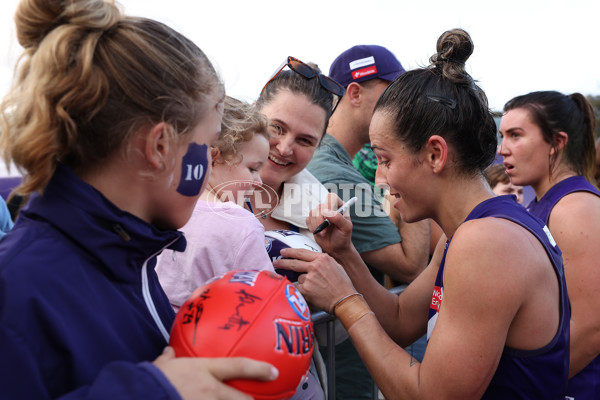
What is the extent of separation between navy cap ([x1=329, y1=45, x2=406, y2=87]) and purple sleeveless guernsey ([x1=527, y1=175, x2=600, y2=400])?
1510mm

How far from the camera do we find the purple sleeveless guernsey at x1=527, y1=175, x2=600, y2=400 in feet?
9.09

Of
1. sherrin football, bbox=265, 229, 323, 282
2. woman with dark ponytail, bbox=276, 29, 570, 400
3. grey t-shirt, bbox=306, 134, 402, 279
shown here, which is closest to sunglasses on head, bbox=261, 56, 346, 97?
grey t-shirt, bbox=306, 134, 402, 279

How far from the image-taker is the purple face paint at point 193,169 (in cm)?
Result: 144

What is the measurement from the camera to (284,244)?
2.52 m

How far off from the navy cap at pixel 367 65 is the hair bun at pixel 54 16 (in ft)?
9.71

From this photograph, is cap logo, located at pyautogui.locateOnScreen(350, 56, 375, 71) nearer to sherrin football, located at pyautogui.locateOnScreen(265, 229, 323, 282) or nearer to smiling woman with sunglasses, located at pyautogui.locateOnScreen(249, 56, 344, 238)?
smiling woman with sunglasses, located at pyautogui.locateOnScreen(249, 56, 344, 238)

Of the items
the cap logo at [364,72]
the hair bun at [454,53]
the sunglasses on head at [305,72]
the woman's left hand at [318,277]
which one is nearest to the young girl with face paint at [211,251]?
the woman's left hand at [318,277]

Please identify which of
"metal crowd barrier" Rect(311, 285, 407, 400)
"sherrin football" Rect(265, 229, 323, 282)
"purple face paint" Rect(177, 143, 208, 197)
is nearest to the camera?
"purple face paint" Rect(177, 143, 208, 197)

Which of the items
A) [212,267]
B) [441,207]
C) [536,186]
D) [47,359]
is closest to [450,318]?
[441,207]

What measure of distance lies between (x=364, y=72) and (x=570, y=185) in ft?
5.83

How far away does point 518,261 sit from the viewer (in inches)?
67.3

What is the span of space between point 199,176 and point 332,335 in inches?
61.8

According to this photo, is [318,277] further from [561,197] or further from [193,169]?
[561,197]

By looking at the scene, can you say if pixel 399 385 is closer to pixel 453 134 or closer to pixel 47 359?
pixel 453 134
